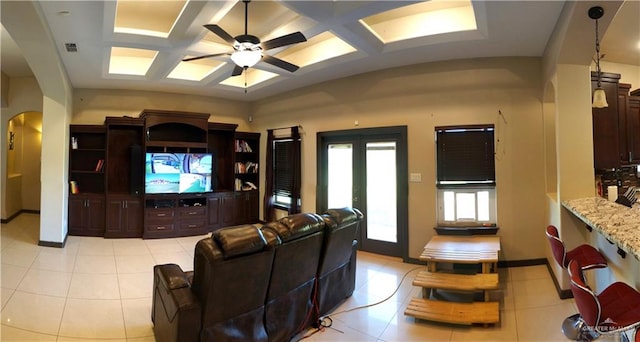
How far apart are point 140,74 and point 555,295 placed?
667cm

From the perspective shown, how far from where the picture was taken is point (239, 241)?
2.07 metres

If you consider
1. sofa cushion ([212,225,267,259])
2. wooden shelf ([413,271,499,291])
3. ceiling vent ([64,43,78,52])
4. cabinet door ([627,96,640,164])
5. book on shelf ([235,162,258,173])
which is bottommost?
wooden shelf ([413,271,499,291])

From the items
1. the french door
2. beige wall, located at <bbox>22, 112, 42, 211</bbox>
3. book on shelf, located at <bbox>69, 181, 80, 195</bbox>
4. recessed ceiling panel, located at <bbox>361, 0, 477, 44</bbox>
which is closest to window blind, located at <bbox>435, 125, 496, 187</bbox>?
the french door

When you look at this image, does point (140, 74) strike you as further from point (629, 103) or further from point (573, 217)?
point (629, 103)

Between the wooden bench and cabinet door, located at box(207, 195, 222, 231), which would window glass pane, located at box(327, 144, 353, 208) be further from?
the wooden bench

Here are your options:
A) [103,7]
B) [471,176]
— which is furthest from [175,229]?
[471,176]

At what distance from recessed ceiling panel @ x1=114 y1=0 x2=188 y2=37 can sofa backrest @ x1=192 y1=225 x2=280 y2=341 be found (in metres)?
2.74

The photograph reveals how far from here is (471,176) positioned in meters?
4.37

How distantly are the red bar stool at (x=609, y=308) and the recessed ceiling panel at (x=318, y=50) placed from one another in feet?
11.6

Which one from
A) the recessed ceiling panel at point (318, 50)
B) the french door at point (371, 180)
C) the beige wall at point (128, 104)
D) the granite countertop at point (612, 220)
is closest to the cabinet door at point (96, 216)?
the beige wall at point (128, 104)

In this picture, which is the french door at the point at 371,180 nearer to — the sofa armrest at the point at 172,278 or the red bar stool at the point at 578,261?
the red bar stool at the point at 578,261

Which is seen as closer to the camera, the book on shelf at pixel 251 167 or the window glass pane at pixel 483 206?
the window glass pane at pixel 483 206

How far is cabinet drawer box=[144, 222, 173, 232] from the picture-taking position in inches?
228

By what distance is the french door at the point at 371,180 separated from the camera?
4.75 m
